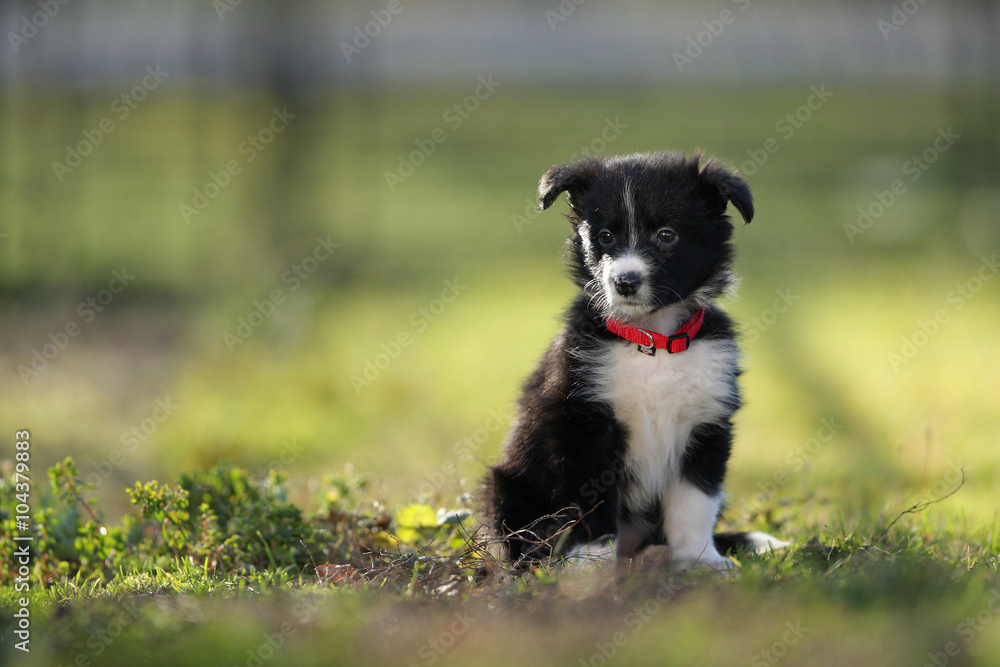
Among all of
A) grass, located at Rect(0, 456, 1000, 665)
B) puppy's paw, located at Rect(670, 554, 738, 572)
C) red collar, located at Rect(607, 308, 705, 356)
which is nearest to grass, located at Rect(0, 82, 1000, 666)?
grass, located at Rect(0, 456, 1000, 665)

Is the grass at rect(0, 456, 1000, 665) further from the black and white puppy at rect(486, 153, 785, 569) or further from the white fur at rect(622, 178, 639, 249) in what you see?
the white fur at rect(622, 178, 639, 249)

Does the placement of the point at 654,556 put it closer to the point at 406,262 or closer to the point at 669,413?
the point at 669,413

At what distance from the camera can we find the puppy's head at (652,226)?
3.79m

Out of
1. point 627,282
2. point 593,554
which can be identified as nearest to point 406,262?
point 627,282

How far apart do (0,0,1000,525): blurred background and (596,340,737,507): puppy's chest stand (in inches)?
40.1

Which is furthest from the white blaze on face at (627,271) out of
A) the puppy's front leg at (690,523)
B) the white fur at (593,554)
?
the white fur at (593,554)

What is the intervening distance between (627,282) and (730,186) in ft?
1.85

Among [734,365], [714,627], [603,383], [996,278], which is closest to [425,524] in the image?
[603,383]

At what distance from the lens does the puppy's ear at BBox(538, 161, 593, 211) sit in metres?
4.00

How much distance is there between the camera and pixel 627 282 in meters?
3.68

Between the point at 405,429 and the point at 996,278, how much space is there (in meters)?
6.54

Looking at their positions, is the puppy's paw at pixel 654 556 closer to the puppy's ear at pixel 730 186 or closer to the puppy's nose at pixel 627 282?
the puppy's nose at pixel 627 282

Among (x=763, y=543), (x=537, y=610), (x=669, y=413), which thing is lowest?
(x=763, y=543)

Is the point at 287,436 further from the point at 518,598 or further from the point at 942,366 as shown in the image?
the point at 942,366
